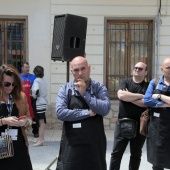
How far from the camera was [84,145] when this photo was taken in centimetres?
352

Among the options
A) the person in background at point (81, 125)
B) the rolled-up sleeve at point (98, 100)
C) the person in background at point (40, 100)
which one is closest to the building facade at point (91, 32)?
the person in background at point (40, 100)

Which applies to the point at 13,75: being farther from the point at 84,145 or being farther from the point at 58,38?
the point at 58,38

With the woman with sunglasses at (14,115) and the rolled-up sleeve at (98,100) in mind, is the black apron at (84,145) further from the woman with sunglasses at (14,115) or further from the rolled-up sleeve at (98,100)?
the woman with sunglasses at (14,115)

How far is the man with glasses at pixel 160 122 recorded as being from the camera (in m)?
4.51

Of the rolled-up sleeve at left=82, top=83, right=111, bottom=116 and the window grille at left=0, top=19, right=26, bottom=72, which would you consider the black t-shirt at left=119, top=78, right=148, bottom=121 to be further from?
the window grille at left=0, top=19, right=26, bottom=72

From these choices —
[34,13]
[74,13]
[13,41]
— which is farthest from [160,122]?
[13,41]

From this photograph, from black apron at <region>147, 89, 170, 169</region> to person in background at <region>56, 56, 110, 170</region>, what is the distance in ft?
3.75

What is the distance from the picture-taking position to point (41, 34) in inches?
391

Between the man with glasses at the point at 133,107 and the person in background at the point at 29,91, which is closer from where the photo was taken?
the man with glasses at the point at 133,107

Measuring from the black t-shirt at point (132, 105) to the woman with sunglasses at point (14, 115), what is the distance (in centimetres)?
184

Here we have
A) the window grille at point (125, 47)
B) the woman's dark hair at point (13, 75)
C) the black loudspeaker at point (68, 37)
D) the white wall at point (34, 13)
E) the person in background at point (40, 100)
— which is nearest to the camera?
the woman's dark hair at point (13, 75)

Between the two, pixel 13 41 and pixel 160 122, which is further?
pixel 13 41

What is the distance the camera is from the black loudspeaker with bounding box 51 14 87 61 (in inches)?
239

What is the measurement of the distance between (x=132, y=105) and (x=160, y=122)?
672mm
